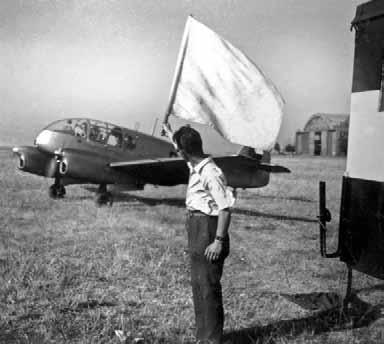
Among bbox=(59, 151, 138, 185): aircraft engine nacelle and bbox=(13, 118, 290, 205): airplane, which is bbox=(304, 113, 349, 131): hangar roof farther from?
bbox=(59, 151, 138, 185): aircraft engine nacelle

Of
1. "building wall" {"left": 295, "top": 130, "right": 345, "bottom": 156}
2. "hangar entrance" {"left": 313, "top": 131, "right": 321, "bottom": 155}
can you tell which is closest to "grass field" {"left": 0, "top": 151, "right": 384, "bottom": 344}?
"building wall" {"left": 295, "top": 130, "right": 345, "bottom": 156}

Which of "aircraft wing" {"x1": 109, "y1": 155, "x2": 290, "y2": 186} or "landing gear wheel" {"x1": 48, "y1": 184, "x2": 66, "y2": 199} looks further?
"landing gear wheel" {"x1": 48, "y1": 184, "x2": 66, "y2": 199}

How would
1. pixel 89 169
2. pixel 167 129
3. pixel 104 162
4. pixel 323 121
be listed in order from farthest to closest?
pixel 323 121, pixel 104 162, pixel 89 169, pixel 167 129

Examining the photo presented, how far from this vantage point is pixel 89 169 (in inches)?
492

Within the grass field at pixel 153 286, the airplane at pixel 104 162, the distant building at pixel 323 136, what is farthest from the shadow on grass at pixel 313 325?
the distant building at pixel 323 136

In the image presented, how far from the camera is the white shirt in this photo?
3.15 metres

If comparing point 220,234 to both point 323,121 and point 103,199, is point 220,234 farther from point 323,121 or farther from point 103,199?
point 323,121

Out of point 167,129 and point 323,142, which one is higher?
point 323,142

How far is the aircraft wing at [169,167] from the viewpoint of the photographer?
12.4 meters

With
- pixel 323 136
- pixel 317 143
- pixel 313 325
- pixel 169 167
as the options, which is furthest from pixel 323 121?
pixel 313 325

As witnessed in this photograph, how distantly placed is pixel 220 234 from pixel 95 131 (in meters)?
11.3

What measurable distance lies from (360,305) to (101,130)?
34.6ft

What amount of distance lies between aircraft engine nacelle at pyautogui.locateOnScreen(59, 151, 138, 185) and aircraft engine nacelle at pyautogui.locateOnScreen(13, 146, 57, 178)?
1439mm

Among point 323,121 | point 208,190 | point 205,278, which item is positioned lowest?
point 205,278
